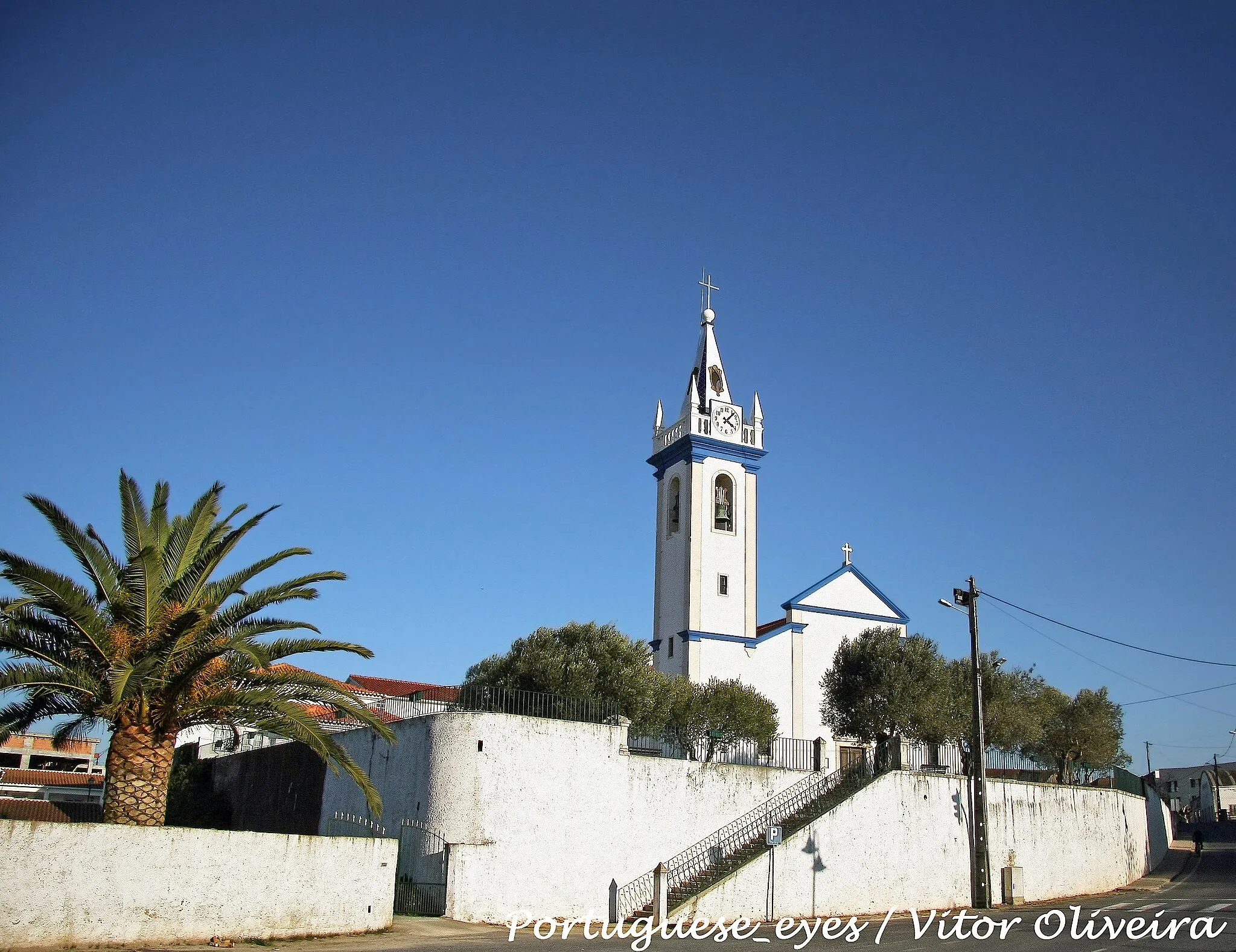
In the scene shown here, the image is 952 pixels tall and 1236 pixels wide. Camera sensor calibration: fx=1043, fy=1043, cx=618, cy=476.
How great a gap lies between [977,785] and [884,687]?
19.8 ft

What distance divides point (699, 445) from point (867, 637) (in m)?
10.9

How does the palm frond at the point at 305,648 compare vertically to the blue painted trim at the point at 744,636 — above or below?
below

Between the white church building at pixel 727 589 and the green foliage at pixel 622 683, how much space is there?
5.95 m

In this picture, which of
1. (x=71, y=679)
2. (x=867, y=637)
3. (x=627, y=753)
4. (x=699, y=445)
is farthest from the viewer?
(x=699, y=445)

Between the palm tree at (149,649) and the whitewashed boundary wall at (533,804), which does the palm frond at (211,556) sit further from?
the whitewashed boundary wall at (533,804)

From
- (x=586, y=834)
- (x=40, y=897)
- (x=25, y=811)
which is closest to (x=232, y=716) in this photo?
(x=40, y=897)

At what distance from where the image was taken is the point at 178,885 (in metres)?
16.8

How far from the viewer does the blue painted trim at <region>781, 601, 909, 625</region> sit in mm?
41688

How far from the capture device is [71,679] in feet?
54.2

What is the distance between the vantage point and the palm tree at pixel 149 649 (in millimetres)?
16516

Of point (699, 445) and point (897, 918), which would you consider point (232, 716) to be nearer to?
point (897, 918)

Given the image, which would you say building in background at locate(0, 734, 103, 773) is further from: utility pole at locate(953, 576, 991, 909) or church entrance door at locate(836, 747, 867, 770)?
utility pole at locate(953, 576, 991, 909)

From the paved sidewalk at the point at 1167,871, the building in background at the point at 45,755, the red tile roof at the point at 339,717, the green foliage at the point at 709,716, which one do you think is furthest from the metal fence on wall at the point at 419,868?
the building in background at the point at 45,755
